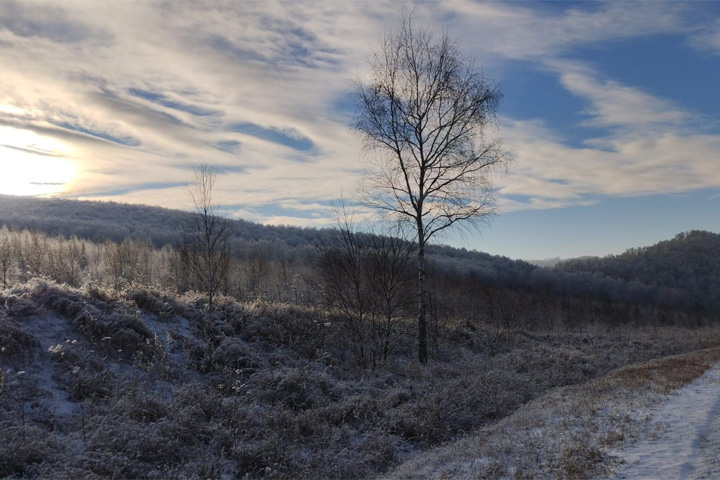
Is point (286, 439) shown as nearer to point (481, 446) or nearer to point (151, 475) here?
point (151, 475)

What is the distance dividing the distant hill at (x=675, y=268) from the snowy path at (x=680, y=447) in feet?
353

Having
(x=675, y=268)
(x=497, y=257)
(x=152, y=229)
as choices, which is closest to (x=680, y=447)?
(x=152, y=229)

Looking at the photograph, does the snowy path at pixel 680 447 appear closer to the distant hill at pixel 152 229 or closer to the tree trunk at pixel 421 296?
the tree trunk at pixel 421 296

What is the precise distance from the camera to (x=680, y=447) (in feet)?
23.0

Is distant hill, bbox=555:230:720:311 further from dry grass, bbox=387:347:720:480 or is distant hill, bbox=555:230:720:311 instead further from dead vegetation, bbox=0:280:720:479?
dead vegetation, bbox=0:280:720:479

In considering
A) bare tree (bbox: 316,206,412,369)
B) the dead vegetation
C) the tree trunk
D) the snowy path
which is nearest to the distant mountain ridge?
bare tree (bbox: 316,206,412,369)

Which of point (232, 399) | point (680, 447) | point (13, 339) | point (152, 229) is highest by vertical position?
point (152, 229)

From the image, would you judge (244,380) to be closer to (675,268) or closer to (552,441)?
Result: (552,441)

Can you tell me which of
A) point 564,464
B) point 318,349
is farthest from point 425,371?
point 564,464

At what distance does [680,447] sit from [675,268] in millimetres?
151391

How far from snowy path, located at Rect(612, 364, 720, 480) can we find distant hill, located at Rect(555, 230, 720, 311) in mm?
107572

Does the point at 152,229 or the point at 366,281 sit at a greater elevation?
the point at 152,229

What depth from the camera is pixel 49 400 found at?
835 centimetres

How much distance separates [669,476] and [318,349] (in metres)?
10.8
